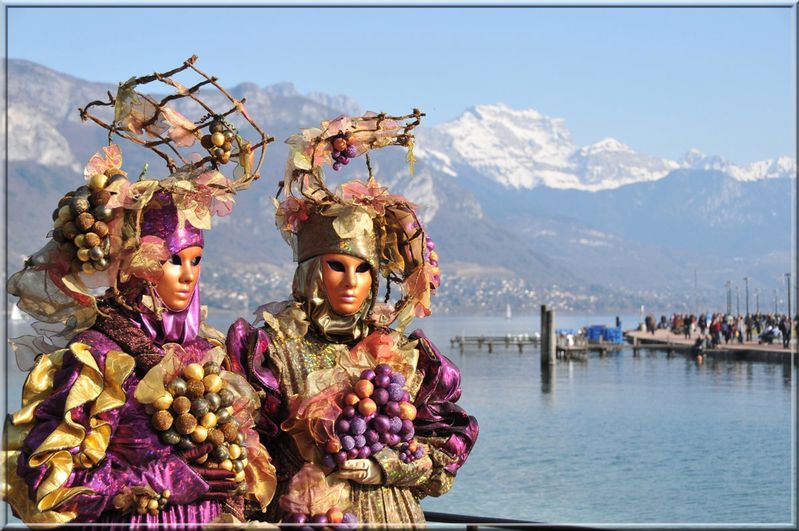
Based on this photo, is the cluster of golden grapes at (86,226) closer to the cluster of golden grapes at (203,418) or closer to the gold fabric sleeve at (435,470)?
the cluster of golden grapes at (203,418)

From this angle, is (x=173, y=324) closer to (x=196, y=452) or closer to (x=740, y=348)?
(x=196, y=452)

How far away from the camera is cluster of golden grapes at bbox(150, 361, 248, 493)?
4852mm

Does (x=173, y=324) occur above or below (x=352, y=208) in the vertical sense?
below

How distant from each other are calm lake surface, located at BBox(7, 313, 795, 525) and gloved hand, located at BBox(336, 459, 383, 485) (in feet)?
44.3

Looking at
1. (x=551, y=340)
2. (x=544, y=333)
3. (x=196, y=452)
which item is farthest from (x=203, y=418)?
(x=551, y=340)

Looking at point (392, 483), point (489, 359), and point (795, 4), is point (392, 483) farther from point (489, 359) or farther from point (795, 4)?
point (489, 359)

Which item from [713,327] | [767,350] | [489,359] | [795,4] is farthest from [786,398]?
[795,4]

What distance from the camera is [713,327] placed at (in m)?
63.8

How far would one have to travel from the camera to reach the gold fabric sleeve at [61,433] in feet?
15.0

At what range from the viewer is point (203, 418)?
4910 millimetres

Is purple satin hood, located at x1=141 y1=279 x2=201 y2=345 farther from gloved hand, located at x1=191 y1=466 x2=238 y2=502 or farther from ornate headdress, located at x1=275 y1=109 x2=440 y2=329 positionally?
ornate headdress, located at x1=275 y1=109 x2=440 y2=329

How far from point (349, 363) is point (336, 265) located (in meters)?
0.44

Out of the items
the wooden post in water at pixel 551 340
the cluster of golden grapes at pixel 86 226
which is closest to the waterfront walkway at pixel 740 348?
the wooden post in water at pixel 551 340

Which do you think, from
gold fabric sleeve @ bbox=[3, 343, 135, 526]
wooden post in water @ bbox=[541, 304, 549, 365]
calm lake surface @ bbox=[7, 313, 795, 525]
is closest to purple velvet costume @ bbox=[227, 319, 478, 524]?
gold fabric sleeve @ bbox=[3, 343, 135, 526]
